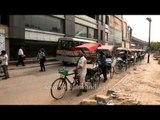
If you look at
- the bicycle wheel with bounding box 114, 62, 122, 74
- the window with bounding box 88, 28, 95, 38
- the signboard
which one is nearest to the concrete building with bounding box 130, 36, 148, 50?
the window with bounding box 88, 28, 95, 38

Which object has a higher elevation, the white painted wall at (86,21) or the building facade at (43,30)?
the white painted wall at (86,21)

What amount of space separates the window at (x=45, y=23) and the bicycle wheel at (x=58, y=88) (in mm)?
17341

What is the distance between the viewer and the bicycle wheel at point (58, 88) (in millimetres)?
10406

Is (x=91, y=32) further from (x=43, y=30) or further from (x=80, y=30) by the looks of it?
(x=43, y=30)

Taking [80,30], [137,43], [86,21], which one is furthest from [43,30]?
[137,43]

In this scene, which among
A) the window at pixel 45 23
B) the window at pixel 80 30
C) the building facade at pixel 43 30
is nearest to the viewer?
the building facade at pixel 43 30

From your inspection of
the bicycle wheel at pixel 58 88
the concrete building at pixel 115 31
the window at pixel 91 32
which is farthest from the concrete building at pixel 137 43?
the bicycle wheel at pixel 58 88

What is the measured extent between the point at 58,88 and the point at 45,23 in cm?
2154

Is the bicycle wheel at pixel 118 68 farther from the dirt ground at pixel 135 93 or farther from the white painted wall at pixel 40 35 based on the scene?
the white painted wall at pixel 40 35
